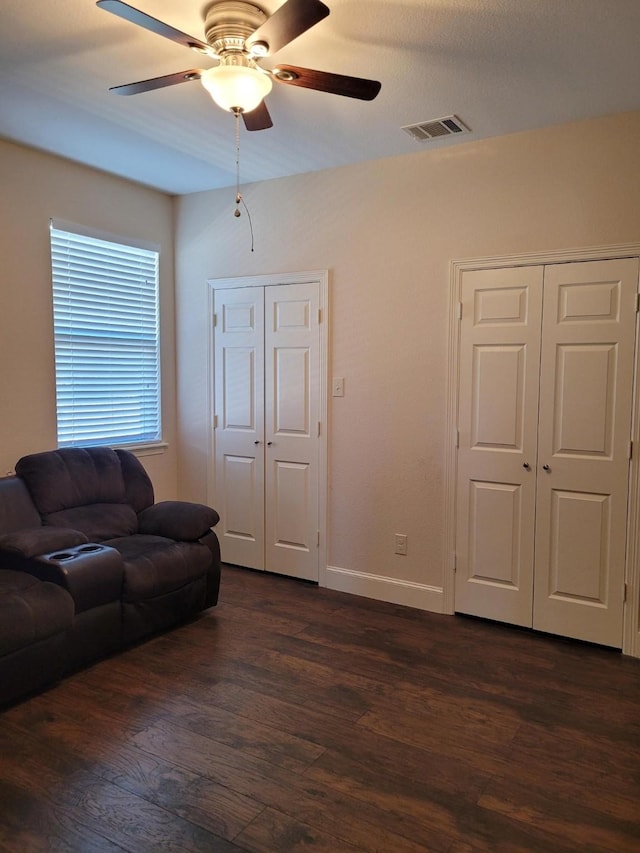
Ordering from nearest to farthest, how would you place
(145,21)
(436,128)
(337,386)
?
1. (145,21)
2. (436,128)
3. (337,386)

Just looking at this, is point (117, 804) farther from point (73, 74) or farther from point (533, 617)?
point (73, 74)

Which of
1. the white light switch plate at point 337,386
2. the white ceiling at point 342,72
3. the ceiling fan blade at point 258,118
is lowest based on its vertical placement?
the white light switch plate at point 337,386

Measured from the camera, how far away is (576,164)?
10.3 ft

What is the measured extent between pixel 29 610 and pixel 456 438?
7.82 ft

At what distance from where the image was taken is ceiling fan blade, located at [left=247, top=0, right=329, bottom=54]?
5.78ft

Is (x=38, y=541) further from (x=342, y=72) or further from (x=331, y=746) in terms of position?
(x=342, y=72)

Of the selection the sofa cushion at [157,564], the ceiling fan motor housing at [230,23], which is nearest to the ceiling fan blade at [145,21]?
the ceiling fan motor housing at [230,23]

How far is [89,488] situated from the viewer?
363 centimetres

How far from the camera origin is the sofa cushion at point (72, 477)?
3.40 m

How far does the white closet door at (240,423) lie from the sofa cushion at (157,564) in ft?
2.98

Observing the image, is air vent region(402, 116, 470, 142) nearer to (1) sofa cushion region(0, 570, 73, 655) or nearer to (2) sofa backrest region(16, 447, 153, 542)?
(2) sofa backrest region(16, 447, 153, 542)

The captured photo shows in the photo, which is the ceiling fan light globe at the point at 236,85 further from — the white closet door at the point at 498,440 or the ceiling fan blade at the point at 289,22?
the white closet door at the point at 498,440

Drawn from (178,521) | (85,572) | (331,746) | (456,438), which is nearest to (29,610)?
(85,572)

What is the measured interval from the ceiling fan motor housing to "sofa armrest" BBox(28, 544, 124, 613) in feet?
7.38
